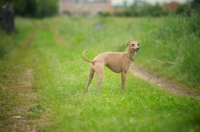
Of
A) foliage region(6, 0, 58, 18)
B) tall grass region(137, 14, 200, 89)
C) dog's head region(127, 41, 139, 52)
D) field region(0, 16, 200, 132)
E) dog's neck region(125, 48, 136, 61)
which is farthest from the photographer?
foliage region(6, 0, 58, 18)

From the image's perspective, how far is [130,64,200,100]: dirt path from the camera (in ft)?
33.6

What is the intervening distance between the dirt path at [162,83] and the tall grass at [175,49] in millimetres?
325

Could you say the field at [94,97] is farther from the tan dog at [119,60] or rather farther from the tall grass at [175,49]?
the tan dog at [119,60]

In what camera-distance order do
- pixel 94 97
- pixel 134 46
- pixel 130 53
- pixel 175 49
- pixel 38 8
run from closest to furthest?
pixel 94 97 → pixel 134 46 → pixel 130 53 → pixel 175 49 → pixel 38 8

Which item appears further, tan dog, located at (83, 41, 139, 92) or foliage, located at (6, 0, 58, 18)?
foliage, located at (6, 0, 58, 18)

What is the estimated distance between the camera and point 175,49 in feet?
44.5

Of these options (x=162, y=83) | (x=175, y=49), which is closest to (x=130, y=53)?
(x=162, y=83)

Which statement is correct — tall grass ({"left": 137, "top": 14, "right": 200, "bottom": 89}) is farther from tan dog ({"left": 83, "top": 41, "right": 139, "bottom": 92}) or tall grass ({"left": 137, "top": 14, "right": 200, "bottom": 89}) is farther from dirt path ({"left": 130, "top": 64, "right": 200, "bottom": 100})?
tan dog ({"left": 83, "top": 41, "right": 139, "bottom": 92})

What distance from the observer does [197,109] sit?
710 cm

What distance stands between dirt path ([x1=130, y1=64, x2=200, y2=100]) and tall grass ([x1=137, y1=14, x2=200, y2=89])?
0.32m

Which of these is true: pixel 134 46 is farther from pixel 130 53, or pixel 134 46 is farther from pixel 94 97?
pixel 94 97

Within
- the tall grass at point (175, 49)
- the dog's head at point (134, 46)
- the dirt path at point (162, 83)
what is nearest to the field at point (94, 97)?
the tall grass at point (175, 49)

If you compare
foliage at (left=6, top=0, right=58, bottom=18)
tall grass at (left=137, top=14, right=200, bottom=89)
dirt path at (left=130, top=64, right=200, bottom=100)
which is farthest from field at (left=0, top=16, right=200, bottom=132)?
foliage at (left=6, top=0, right=58, bottom=18)

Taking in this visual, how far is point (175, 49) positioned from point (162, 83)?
7.73ft
